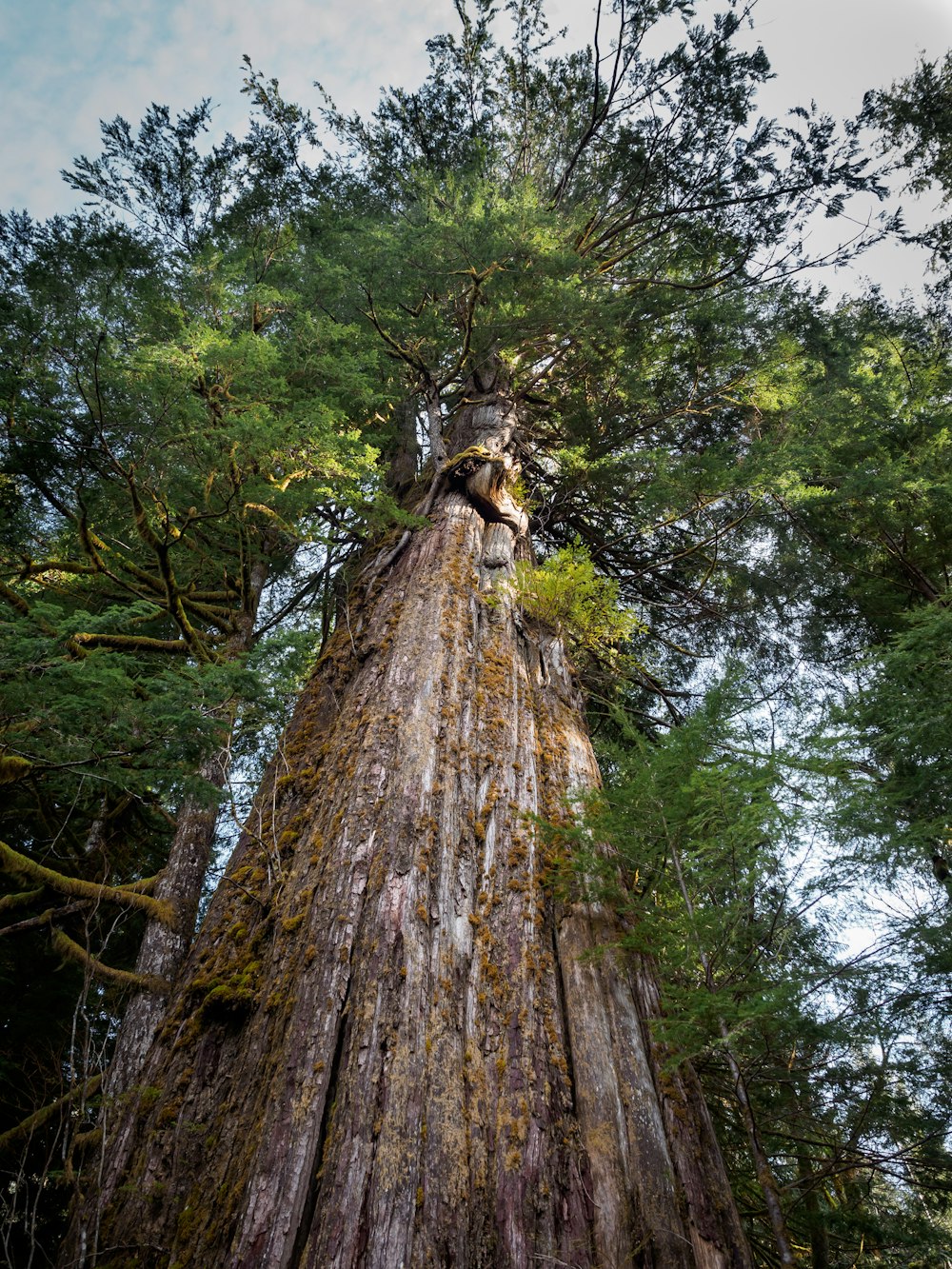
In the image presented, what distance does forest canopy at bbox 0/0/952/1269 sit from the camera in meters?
3.09

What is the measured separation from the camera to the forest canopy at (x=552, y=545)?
10.1 feet

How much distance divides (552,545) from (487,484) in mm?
2613

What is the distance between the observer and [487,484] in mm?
6172

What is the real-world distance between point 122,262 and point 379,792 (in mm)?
8069

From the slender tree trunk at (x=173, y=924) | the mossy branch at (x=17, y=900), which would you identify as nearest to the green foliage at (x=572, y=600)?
the slender tree trunk at (x=173, y=924)

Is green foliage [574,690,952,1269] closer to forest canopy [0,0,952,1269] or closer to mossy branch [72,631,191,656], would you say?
forest canopy [0,0,952,1269]

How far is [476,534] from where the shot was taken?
5641mm

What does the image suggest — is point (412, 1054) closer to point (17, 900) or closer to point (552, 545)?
point (17, 900)

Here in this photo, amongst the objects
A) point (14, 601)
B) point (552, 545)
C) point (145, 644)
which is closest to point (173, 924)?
point (145, 644)

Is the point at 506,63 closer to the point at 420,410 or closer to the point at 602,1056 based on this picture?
the point at 420,410

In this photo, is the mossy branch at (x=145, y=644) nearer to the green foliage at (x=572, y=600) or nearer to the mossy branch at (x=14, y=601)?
the mossy branch at (x=14, y=601)

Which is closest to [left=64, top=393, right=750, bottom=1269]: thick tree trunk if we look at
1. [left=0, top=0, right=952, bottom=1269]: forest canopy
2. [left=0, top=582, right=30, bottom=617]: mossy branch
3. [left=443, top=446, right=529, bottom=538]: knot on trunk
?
[left=0, top=0, right=952, bottom=1269]: forest canopy

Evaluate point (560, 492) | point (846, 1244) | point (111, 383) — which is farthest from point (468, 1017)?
point (560, 492)

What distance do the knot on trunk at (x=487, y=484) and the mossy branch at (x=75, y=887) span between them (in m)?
4.17
